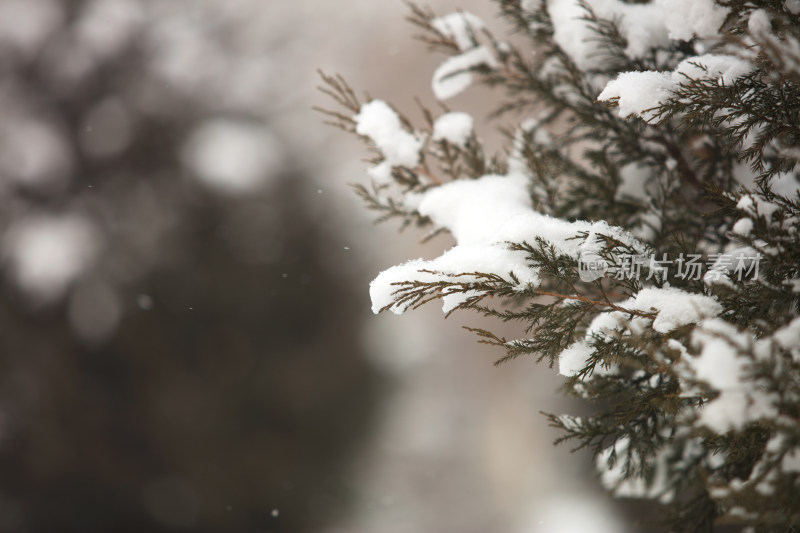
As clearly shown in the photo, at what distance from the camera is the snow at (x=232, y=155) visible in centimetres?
684

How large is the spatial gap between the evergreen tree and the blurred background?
4387 mm

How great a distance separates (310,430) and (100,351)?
3063 mm

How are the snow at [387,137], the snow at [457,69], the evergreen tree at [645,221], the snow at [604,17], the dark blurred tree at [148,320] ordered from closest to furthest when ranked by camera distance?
the evergreen tree at [645,221], the snow at [604,17], the snow at [387,137], the snow at [457,69], the dark blurred tree at [148,320]

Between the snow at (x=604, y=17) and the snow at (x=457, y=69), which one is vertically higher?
the snow at (x=457, y=69)

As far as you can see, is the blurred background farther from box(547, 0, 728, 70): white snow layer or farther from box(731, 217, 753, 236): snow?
box(731, 217, 753, 236): snow

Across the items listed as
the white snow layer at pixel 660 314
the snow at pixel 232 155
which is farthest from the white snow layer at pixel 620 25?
the snow at pixel 232 155

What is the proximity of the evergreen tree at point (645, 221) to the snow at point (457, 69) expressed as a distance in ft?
0.04

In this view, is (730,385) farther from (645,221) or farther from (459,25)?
(459,25)

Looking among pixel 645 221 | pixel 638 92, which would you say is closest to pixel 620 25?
pixel 645 221

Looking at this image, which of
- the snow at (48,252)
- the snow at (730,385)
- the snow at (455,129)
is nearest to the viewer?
the snow at (730,385)

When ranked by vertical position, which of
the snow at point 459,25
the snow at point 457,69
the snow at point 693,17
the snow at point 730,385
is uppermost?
the snow at point 459,25

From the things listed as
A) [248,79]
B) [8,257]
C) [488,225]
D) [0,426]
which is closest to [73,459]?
[0,426]

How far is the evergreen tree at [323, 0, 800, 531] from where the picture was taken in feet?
3.54

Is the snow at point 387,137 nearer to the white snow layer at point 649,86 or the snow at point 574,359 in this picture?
the white snow layer at point 649,86
